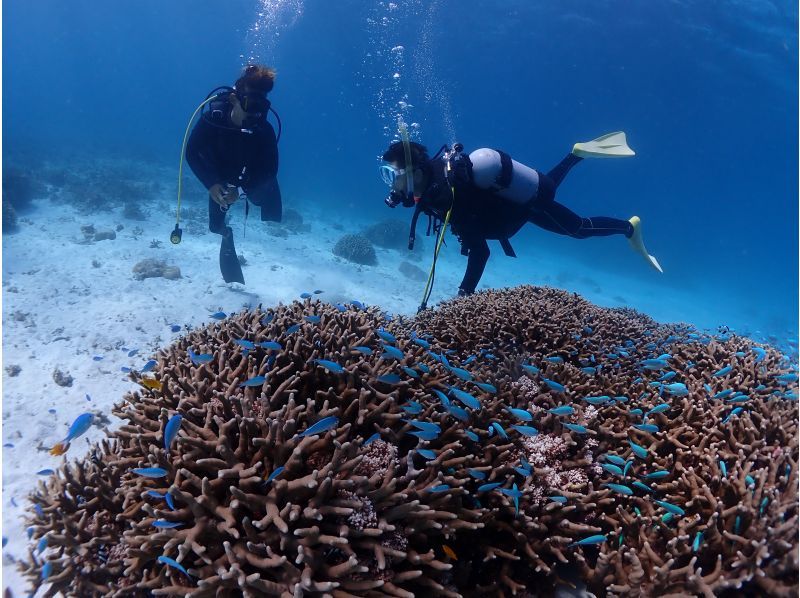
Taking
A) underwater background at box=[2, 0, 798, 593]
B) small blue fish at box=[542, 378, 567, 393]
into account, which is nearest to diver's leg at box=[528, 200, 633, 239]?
underwater background at box=[2, 0, 798, 593]

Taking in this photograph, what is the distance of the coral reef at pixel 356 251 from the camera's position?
19.7 m

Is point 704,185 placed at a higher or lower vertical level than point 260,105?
higher

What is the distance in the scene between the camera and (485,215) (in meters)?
7.66

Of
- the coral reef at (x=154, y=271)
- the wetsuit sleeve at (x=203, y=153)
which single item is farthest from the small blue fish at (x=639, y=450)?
the coral reef at (x=154, y=271)

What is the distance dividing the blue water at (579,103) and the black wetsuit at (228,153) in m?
16.2

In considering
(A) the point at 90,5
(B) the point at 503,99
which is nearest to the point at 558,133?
(B) the point at 503,99

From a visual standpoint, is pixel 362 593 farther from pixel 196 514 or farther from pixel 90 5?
pixel 90 5

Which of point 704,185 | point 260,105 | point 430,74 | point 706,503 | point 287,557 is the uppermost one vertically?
point 430,74

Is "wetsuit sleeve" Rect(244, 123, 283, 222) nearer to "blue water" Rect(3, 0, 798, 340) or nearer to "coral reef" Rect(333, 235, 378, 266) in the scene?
"coral reef" Rect(333, 235, 378, 266)

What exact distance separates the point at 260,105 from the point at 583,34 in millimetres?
42582

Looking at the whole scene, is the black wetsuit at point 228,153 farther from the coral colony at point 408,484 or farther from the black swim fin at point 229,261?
the coral colony at point 408,484

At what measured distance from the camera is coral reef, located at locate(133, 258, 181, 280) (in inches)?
478

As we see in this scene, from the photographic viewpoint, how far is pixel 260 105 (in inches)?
345

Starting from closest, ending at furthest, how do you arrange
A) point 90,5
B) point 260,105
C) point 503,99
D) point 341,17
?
point 260,105
point 341,17
point 503,99
point 90,5
